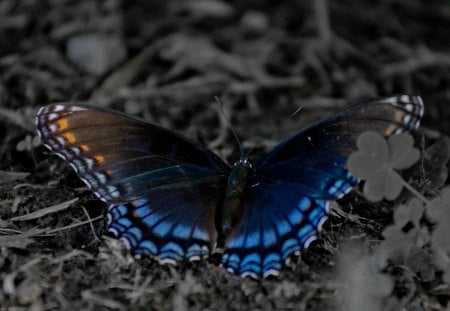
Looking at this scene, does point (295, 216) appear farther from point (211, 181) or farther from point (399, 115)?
point (399, 115)

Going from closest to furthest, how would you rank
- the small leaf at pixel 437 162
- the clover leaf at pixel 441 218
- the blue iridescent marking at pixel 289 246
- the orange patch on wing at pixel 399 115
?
the clover leaf at pixel 441 218, the blue iridescent marking at pixel 289 246, the orange patch on wing at pixel 399 115, the small leaf at pixel 437 162

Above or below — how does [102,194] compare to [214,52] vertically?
below

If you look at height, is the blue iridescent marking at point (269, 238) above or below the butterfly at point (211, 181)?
below

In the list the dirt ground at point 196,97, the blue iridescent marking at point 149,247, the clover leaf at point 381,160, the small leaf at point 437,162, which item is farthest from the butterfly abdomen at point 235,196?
the small leaf at point 437,162

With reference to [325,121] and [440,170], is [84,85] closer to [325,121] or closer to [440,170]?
[325,121]

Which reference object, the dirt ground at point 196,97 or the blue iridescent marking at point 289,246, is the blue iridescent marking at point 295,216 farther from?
the dirt ground at point 196,97

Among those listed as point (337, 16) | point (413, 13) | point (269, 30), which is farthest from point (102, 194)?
point (413, 13)

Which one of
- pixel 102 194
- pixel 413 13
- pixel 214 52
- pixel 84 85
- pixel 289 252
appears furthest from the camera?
pixel 413 13
